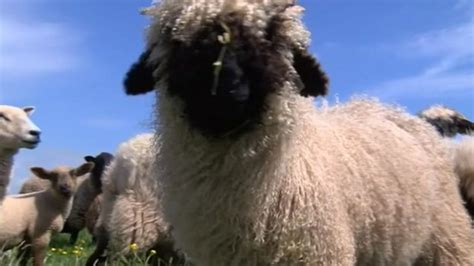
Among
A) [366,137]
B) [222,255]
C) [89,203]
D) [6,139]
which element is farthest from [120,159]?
[89,203]

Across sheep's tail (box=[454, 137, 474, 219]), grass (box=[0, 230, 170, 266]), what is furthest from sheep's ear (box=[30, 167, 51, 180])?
sheep's tail (box=[454, 137, 474, 219])

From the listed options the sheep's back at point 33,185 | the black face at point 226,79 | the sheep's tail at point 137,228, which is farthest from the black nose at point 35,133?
the sheep's back at point 33,185

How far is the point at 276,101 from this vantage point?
12.7 feet

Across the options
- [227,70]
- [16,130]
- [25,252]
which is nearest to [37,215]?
[25,252]

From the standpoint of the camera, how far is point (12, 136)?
29.1 ft

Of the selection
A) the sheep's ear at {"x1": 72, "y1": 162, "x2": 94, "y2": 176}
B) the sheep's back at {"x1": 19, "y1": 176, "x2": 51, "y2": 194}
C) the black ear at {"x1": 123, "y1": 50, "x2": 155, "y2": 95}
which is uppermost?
the sheep's back at {"x1": 19, "y1": 176, "x2": 51, "y2": 194}

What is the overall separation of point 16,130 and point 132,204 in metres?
1.74

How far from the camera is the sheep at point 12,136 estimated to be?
8.56 meters

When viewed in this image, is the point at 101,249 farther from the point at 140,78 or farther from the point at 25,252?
the point at 140,78

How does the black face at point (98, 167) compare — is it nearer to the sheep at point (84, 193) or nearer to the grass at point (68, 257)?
the sheep at point (84, 193)

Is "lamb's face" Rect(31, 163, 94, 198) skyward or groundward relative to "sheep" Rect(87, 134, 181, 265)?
skyward

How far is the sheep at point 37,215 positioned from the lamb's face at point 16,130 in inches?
28.6

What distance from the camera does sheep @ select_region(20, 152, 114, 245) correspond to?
1475 centimetres

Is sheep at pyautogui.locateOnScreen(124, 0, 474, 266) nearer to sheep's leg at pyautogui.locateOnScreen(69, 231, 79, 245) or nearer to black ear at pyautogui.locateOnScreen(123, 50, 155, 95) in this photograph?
black ear at pyautogui.locateOnScreen(123, 50, 155, 95)
